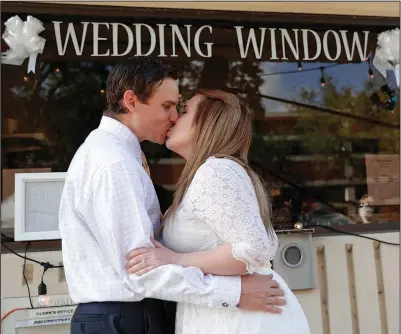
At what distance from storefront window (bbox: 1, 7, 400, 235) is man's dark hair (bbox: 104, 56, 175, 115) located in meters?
1.86

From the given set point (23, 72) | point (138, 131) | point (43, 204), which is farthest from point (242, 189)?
point (23, 72)

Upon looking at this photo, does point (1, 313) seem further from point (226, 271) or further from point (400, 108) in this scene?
point (400, 108)

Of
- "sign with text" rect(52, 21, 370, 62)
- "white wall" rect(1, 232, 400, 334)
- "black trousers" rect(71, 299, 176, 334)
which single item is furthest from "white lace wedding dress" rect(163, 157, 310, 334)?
"sign with text" rect(52, 21, 370, 62)

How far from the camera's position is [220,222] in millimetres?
1377

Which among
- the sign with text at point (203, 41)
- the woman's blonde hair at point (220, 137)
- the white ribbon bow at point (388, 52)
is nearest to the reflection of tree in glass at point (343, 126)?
the white ribbon bow at point (388, 52)

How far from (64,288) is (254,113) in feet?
9.38

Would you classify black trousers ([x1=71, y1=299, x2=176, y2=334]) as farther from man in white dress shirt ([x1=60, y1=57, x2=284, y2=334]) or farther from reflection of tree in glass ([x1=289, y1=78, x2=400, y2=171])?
reflection of tree in glass ([x1=289, y1=78, x2=400, y2=171])

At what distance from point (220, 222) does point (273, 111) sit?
156 inches

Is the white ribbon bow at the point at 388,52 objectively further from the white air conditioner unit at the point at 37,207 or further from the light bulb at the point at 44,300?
the light bulb at the point at 44,300

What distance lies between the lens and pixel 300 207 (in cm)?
500

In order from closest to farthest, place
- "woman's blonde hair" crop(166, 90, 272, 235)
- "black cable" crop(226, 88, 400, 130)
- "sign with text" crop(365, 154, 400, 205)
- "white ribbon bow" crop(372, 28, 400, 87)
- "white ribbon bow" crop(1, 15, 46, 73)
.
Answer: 1. "woman's blonde hair" crop(166, 90, 272, 235)
2. "white ribbon bow" crop(1, 15, 46, 73)
3. "white ribbon bow" crop(372, 28, 400, 87)
4. "sign with text" crop(365, 154, 400, 205)
5. "black cable" crop(226, 88, 400, 130)

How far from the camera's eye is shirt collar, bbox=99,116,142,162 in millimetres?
1542

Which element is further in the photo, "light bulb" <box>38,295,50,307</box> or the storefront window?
the storefront window

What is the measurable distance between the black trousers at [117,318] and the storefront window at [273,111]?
229 centimetres
